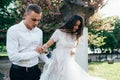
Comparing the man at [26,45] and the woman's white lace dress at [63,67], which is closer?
the man at [26,45]

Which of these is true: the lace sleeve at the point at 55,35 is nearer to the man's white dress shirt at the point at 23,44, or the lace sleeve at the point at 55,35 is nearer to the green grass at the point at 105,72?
the man's white dress shirt at the point at 23,44

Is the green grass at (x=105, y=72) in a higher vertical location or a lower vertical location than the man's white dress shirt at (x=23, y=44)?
lower

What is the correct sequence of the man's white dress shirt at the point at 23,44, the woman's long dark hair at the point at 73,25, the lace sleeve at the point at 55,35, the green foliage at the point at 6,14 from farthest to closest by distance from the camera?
the green foliage at the point at 6,14 → the lace sleeve at the point at 55,35 → the woman's long dark hair at the point at 73,25 → the man's white dress shirt at the point at 23,44

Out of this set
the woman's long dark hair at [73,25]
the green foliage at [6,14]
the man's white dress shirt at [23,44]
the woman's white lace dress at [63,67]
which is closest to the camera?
the man's white dress shirt at [23,44]

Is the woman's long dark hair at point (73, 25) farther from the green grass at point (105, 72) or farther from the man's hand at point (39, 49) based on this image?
the green grass at point (105, 72)

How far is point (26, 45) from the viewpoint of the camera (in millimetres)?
4238

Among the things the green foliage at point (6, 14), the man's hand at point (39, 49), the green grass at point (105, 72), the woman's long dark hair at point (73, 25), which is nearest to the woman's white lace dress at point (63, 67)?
the woman's long dark hair at point (73, 25)

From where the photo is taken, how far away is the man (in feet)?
13.4

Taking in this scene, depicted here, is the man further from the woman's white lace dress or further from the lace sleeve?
the woman's white lace dress

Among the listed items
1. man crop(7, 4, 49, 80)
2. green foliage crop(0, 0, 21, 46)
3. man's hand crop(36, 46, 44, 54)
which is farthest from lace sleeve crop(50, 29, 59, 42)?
green foliage crop(0, 0, 21, 46)

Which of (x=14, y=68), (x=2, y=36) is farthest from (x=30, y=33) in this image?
(x=2, y=36)

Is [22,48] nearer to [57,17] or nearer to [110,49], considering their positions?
[57,17]

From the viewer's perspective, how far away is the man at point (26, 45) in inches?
161

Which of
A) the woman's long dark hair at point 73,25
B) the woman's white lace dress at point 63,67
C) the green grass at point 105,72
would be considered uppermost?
the woman's long dark hair at point 73,25
